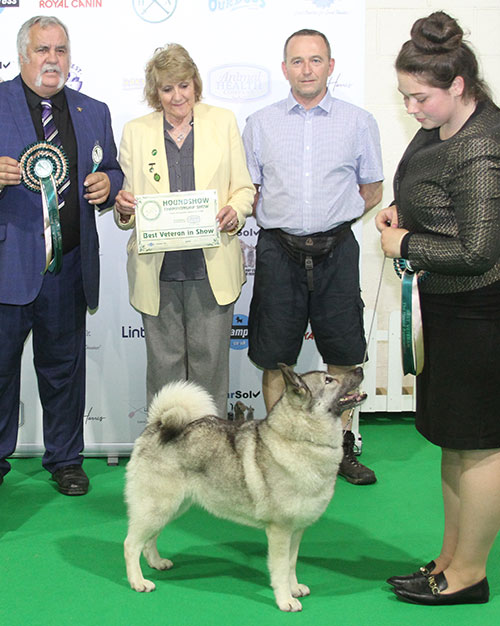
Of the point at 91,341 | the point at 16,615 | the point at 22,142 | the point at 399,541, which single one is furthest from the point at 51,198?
the point at 399,541

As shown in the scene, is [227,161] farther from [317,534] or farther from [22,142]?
[317,534]

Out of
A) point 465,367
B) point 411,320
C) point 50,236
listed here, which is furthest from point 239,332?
point 465,367

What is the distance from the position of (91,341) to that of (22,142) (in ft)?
4.50

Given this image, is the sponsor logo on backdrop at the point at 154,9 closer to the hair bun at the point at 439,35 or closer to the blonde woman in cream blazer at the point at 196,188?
the blonde woman in cream blazer at the point at 196,188

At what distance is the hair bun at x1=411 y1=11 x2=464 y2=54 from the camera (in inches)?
87.8

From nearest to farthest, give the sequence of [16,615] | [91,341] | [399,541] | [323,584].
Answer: [16,615]
[323,584]
[399,541]
[91,341]

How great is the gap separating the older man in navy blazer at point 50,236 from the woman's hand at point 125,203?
3.2 inches

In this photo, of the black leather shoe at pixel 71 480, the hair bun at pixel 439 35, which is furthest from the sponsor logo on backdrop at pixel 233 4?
the black leather shoe at pixel 71 480

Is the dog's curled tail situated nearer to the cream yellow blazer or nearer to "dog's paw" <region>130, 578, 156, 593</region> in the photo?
"dog's paw" <region>130, 578, 156, 593</region>

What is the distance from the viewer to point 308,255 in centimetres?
368

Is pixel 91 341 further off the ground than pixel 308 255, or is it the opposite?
pixel 308 255

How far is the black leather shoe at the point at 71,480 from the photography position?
3785 millimetres

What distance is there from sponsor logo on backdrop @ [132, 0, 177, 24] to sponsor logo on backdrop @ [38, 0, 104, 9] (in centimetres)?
22

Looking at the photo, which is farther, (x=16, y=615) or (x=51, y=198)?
(x=51, y=198)
